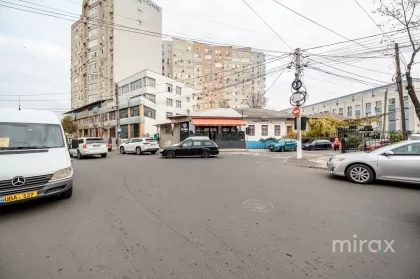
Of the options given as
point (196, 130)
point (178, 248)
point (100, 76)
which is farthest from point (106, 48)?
point (178, 248)

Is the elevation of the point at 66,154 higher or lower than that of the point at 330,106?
lower

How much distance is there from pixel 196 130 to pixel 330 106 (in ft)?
156

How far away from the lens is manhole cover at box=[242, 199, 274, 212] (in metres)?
4.33

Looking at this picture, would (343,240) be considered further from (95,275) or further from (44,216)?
(44,216)

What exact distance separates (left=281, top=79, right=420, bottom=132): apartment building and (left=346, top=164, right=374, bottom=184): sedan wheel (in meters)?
31.5

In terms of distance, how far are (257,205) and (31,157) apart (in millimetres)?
→ 4787

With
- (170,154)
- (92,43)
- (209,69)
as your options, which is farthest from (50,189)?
(209,69)

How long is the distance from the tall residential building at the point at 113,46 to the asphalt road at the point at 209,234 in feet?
149

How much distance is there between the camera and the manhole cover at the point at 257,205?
4.33 m

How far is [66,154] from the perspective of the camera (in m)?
4.84

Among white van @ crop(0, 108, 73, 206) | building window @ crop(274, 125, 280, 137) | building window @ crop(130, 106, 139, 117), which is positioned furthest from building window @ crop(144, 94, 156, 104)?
white van @ crop(0, 108, 73, 206)

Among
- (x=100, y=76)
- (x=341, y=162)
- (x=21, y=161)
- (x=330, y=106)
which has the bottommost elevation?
(x=341, y=162)

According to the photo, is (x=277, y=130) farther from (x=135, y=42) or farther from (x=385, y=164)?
(x=135, y=42)

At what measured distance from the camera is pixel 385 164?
6.27m
